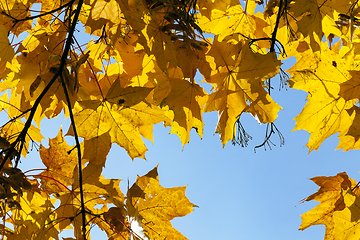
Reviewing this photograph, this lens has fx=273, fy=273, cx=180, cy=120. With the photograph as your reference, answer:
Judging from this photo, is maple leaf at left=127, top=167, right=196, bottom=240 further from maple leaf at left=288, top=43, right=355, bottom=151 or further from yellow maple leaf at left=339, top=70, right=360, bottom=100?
yellow maple leaf at left=339, top=70, right=360, bottom=100

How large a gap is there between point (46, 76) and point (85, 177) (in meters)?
0.44

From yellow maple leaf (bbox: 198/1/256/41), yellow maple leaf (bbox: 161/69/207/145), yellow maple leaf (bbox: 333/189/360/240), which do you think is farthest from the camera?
yellow maple leaf (bbox: 198/1/256/41)

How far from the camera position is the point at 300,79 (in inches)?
53.7

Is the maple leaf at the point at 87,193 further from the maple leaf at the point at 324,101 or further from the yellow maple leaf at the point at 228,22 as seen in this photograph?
the maple leaf at the point at 324,101

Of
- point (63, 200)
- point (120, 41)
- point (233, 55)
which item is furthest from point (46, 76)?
point (233, 55)

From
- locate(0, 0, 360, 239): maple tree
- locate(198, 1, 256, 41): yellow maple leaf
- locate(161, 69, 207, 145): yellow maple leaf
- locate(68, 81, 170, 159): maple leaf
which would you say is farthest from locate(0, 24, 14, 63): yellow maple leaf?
locate(198, 1, 256, 41): yellow maple leaf

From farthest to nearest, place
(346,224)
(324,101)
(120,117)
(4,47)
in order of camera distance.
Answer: (324,101) < (346,224) < (120,117) < (4,47)

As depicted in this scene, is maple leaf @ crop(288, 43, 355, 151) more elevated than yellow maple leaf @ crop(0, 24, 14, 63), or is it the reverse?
yellow maple leaf @ crop(0, 24, 14, 63)

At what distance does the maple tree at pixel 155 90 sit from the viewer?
1.05 meters

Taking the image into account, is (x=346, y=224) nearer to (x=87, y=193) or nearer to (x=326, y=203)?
(x=326, y=203)

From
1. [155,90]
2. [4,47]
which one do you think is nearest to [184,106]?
[155,90]

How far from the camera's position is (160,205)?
50.9 inches

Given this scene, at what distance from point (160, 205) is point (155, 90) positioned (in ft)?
1.77

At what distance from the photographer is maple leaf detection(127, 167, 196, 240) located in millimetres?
1271
